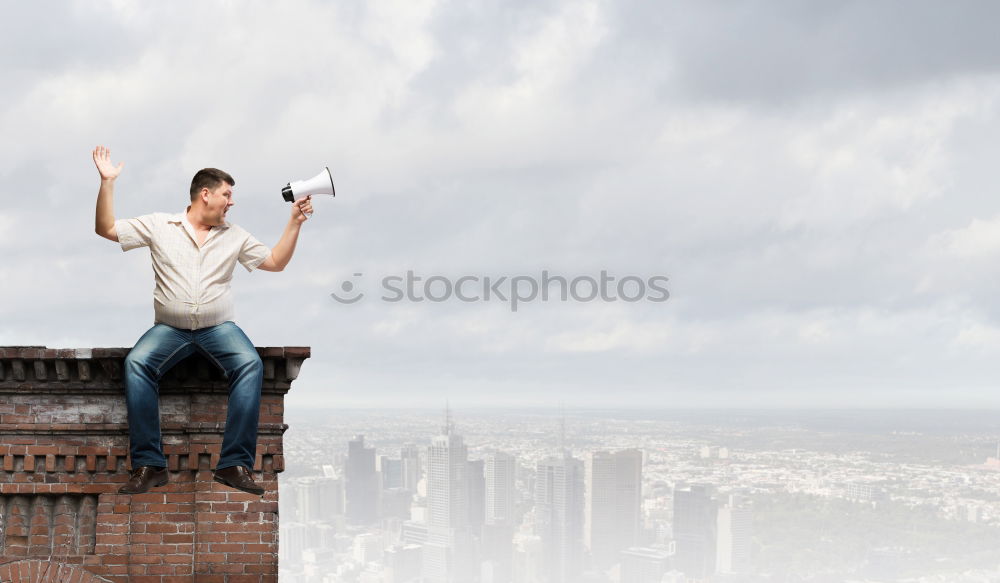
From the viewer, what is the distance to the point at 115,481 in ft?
28.1

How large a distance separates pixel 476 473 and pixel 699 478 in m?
29.0

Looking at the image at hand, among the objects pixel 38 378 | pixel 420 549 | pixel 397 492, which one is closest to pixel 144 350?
pixel 38 378

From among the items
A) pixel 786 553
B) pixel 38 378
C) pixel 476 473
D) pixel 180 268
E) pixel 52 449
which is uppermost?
pixel 180 268

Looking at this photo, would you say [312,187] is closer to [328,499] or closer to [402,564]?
[402,564]

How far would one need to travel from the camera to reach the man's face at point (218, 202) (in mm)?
8086

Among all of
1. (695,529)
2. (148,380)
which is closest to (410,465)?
(695,529)

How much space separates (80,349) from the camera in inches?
331

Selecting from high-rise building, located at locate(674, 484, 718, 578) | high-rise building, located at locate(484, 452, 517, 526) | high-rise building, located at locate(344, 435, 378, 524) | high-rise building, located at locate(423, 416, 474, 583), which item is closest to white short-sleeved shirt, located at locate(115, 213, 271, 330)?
high-rise building, located at locate(423, 416, 474, 583)

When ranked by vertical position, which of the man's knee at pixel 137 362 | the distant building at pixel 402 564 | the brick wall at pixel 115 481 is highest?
the man's knee at pixel 137 362

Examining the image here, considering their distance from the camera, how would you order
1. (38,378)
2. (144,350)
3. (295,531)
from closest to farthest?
(144,350) → (38,378) → (295,531)

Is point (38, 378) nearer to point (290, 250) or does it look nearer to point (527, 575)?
point (290, 250)

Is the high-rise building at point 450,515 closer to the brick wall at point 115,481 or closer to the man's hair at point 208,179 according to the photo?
the brick wall at point 115,481

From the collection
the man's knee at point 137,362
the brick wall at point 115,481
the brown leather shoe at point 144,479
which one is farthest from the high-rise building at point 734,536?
the man's knee at point 137,362

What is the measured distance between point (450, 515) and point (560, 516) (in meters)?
8.11
